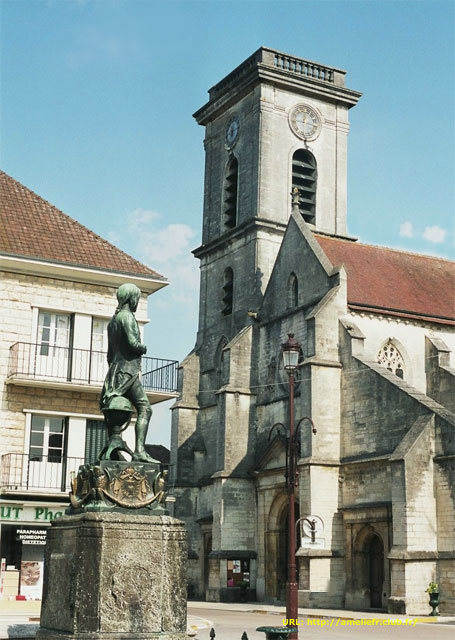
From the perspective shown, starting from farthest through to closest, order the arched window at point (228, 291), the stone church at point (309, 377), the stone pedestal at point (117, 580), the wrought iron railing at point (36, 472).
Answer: the arched window at point (228, 291) < the stone church at point (309, 377) < the wrought iron railing at point (36, 472) < the stone pedestal at point (117, 580)

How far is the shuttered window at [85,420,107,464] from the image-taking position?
22.0 metres

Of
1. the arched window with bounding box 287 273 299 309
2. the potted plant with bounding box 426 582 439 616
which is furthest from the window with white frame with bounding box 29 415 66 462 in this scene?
the arched window with bounding box 287 273 299 309

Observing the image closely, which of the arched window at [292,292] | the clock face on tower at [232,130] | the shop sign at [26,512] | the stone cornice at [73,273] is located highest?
the clock face on tower at [232,130]

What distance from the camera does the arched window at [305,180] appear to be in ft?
143

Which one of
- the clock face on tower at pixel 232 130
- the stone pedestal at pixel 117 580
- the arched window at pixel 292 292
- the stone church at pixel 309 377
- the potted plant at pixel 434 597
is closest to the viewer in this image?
the stone pedestal at pixel 117 580

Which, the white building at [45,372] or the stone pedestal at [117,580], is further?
the white building at [45,372]

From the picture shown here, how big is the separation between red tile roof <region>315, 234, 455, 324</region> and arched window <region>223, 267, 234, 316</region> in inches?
232

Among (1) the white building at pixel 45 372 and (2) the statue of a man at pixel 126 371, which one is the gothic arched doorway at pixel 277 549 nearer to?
(1) the white building at pixel 45 372

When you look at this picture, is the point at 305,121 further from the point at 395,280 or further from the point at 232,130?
the point at 395,280

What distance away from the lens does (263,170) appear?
4262 centimetres

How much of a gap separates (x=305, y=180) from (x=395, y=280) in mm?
8828

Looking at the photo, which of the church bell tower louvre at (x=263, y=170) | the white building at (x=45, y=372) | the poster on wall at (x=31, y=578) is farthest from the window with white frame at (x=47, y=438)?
the church bell tower louvre at (x=263, y=170)

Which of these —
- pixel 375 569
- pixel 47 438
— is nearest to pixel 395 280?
pixel 375 569

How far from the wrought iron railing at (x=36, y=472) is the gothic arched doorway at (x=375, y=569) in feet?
41.7
